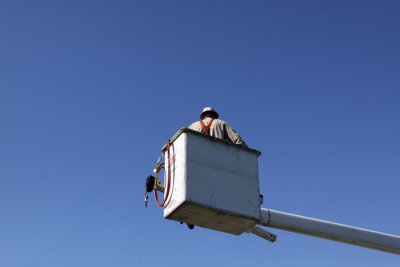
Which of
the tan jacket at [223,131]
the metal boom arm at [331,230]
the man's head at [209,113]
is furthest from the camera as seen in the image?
the man's head at [209,113]

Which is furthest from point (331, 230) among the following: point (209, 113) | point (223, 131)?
point (209, 113)

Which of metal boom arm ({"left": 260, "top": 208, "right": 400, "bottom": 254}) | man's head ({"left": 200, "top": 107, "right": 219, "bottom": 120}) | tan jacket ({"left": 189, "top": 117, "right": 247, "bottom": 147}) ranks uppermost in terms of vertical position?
man's head ({"left": 200, "top": 107, "right": 219, "bottom": 120})

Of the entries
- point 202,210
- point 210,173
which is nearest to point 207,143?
point 210,173

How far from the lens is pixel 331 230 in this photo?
7.21m

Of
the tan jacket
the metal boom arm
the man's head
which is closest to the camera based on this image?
the metal boom arm

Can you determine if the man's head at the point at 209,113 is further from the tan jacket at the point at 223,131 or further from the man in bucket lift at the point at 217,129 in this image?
the tan jacket at the point at 223,131

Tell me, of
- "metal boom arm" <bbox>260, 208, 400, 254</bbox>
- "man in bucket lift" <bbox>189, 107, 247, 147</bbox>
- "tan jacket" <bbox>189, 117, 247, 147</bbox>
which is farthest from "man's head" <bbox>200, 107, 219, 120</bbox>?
"metal boom arm" <bbox>260, 208, 400, 254</bbox>

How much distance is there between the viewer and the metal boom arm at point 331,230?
22.0ft

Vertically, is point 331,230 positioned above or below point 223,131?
below

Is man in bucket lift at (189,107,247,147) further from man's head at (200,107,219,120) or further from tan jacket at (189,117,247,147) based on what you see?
man's head at (200,107,219,120)

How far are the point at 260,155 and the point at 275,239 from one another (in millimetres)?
1274

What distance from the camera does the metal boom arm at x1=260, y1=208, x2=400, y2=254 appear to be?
264 inches

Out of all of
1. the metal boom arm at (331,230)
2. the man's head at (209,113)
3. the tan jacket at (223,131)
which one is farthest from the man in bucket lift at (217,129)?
the metal boom arm at (331,230)

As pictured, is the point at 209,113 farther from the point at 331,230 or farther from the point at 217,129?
the point at 331,230
